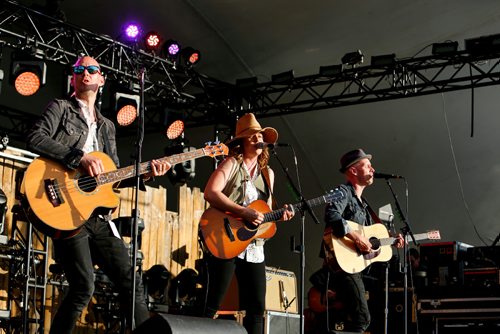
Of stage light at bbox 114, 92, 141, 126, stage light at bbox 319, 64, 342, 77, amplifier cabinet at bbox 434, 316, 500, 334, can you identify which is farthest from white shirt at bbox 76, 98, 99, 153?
stage light at bbox 319, 64, 342, 77

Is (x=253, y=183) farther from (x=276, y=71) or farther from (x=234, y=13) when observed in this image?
(x=276, y=71)

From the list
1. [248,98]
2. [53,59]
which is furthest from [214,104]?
[53,59]

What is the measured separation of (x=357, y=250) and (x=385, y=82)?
8207 mm

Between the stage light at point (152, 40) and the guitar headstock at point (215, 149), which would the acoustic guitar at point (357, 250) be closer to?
the guitar headstock at point (215, 149)

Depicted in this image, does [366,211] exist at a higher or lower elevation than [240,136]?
lower

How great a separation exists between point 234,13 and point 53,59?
4.11 meters

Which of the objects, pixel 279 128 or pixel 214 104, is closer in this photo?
pixel 214 104

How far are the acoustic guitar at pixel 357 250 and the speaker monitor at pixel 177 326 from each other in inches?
95.9

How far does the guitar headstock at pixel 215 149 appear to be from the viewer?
6101 millimetres

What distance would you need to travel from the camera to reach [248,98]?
1404 centimetres

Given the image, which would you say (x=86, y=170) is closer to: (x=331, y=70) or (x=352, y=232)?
(x=352, y=232)

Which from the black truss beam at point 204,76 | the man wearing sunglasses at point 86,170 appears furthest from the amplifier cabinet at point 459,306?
the man wearing sunglasses at point 86,170

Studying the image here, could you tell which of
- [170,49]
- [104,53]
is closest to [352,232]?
[104,53]

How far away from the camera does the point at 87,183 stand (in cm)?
507
